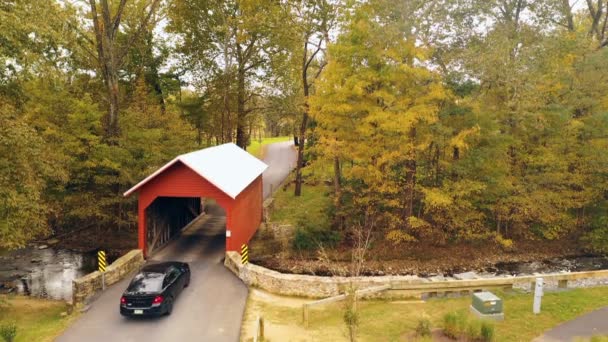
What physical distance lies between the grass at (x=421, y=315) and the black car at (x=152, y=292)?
2.66 meters

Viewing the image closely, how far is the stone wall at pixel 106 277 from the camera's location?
49.9 ft

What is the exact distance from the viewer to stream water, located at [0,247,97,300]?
19188mm

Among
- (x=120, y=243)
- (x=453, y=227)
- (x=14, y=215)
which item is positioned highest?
(x=14, y=215)

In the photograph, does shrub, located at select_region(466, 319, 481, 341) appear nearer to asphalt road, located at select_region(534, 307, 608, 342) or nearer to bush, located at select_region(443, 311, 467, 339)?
bush, located at select_region(443, 311, 467, 339)

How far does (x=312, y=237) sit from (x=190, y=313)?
397 inches

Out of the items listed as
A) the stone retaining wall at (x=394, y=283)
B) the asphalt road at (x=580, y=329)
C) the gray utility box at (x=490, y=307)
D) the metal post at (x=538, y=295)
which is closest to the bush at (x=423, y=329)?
Result: the gray utility box at (x=490, y=307)

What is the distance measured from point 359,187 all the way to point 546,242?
38.2 feet

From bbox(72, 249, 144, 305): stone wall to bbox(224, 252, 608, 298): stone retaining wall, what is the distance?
482cm

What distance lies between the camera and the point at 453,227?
23.1 m

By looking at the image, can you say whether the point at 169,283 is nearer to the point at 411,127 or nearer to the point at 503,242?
the point at 411,127

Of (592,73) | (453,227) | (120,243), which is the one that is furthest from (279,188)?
(592,73)

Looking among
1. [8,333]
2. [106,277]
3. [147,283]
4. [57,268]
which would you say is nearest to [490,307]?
[147,283]

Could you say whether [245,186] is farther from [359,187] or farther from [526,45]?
[526,45]

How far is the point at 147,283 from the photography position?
14.3 m
